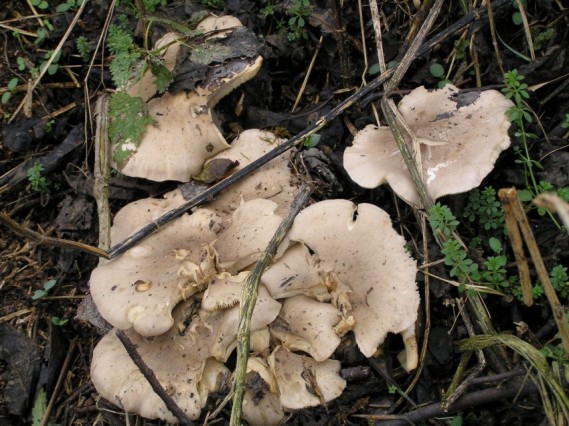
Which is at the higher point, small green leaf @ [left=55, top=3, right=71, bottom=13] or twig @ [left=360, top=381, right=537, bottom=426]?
small green leaf @ [left=55, top=3, right=71, bottom=13]

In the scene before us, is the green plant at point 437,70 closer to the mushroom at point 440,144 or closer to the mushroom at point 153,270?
the mushroom at point 440,144

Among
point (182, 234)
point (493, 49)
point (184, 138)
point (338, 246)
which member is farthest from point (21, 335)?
point (493, 49)

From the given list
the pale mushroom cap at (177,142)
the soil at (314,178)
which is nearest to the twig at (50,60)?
the soil at (314,178)

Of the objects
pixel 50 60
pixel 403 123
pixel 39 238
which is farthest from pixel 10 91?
pixel 403 123

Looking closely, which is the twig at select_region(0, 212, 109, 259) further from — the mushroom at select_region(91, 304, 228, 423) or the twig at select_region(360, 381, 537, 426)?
the twig at select_region(360, 381, 537, 426)

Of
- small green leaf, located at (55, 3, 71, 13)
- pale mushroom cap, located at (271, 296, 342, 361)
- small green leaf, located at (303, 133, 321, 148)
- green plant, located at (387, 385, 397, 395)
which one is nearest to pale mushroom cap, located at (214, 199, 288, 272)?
pale mushroom cap, located at (271, 296, 342, 361)

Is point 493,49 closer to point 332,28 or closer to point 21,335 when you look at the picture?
point 332,28
